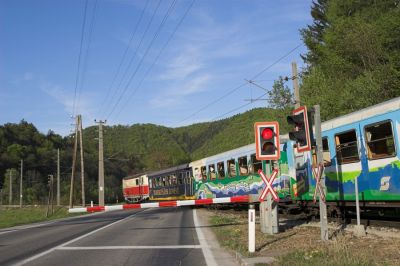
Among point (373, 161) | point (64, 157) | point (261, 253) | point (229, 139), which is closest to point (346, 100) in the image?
point (373, 161)

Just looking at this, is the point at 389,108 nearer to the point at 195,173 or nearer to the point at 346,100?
the point at 346,100

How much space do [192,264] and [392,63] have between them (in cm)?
2176

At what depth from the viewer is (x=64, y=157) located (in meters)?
96.6

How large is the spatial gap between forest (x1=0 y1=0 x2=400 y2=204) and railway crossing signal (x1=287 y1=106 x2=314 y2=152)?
1722cm

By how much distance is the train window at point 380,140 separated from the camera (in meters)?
11.8

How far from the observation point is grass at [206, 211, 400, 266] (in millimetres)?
7844

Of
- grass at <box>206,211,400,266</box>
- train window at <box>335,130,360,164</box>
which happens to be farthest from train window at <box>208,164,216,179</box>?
train window at <box>335,130,360,164</box>

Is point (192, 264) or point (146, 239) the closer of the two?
point (192, 264)

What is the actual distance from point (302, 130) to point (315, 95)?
24.1 m

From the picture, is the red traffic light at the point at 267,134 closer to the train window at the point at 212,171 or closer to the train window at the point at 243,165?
the train window at the point at 243,165

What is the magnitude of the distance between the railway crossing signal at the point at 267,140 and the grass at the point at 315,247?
216cm

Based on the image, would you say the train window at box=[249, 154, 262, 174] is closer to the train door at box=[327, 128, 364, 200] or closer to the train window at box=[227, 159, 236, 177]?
the train window at box=[227, 159, 236, 177]

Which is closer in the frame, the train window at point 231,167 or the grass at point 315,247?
the grass at point 315,247

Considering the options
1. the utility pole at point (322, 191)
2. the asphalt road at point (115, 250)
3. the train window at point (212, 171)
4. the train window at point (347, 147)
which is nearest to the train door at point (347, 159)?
the train window at point (347, 147)
